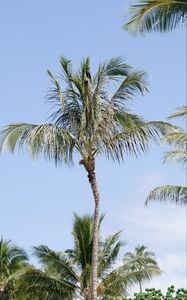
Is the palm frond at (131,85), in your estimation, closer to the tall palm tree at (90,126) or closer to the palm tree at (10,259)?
the tall palm tree at (90,126)

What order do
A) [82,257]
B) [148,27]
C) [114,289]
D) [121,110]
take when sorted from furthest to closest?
1. [82,257]
2. [114,289]
3. [121,110]
4. [148,27]

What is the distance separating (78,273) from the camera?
2031 centimetres

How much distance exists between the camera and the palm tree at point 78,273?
19.3m

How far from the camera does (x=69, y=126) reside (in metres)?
17.3

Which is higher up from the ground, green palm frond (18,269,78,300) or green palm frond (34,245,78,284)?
green palm frond (34,245,78,284)

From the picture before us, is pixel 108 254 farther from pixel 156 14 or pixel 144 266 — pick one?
pixel 156 14

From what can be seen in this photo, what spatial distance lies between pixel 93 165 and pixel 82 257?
18.6 ft

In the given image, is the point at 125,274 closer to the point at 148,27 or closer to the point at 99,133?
the point at 99,133

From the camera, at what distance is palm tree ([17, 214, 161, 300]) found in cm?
1933

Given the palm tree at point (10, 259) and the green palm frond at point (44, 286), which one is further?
the palm tree at point (10, 259)

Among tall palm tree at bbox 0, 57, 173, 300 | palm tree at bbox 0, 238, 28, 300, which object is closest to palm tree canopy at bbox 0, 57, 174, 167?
tall palm tree at bbox 0, 57, 173, 300

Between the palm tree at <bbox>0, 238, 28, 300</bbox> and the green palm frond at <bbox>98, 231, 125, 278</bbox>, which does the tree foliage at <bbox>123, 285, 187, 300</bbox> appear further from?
the palm tree at <bbox>0, 238, 28, 300</bbox>

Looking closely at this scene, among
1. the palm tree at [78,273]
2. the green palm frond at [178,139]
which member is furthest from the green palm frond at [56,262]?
the green palm frond at [178,139]

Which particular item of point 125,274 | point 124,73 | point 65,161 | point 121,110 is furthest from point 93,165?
point 125,274
